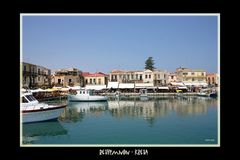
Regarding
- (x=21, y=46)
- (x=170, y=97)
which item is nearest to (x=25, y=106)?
(x=21, y=46)

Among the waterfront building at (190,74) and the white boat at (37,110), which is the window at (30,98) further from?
the waterfront building at (190,74)

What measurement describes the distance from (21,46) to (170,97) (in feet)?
23.5

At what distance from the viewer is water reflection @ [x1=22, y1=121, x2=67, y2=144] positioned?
11.5 feet

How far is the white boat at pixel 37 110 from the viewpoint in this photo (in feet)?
14.7

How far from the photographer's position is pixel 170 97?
980cm

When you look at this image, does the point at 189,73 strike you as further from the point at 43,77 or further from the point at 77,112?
the point at 77,112

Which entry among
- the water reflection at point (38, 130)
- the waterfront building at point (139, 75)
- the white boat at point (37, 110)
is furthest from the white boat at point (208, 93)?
the white boat at point (37, 110)

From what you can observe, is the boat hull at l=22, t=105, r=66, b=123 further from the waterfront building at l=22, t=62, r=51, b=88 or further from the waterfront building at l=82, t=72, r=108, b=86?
the waterfront building at l=82, t=72, r=108, b=86

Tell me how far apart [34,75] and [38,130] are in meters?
0.91

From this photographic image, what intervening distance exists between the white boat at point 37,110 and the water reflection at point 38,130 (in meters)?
0.10

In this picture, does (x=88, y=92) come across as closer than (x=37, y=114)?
No

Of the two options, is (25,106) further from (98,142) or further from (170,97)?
(170,97)

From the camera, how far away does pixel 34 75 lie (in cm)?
371
